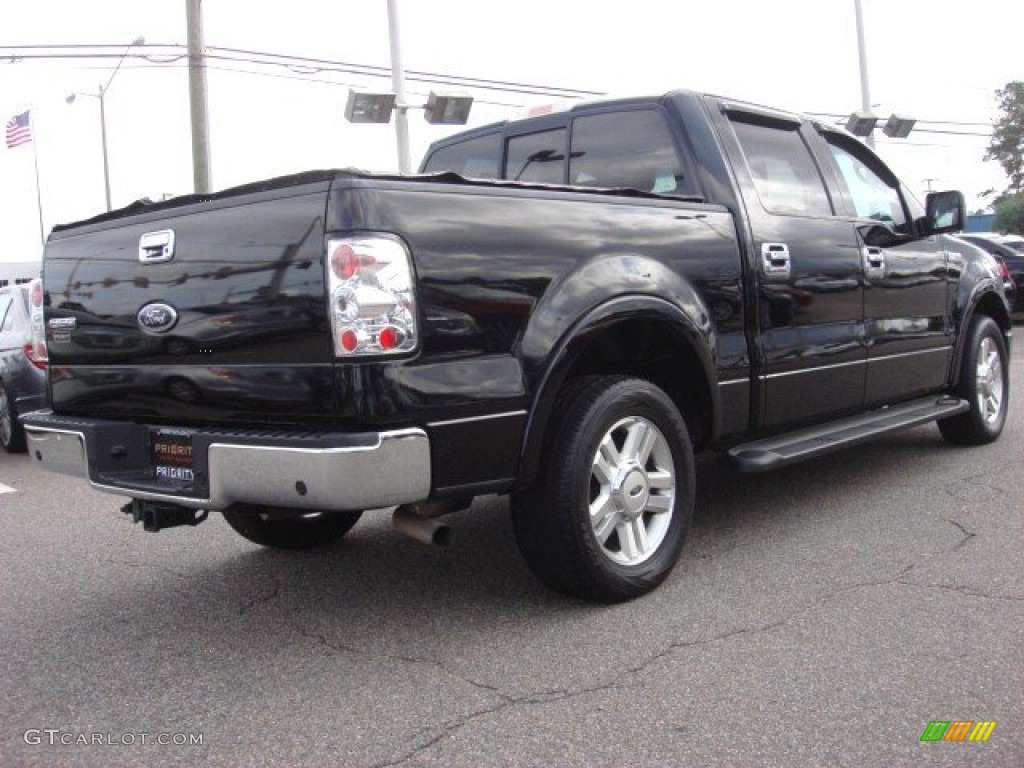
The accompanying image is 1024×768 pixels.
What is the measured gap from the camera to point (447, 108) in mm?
15570

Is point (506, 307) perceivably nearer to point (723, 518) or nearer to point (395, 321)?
point (395, 321)

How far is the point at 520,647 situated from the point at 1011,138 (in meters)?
68.4

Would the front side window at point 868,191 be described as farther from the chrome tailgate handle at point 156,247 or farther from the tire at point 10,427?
the tire at point 10,427

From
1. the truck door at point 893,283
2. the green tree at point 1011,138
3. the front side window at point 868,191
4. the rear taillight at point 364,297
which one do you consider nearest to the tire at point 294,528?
the rear taillight at point 364,297

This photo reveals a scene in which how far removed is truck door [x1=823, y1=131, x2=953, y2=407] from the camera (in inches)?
203

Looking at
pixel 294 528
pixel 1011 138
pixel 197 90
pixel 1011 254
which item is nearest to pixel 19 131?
pixel 197 90

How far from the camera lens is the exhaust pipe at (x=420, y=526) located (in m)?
3.42

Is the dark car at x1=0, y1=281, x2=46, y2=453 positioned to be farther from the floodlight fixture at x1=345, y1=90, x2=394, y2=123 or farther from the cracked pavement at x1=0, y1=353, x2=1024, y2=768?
the floodlight fixture at x1=345, y1=90, x2=394, y2=123

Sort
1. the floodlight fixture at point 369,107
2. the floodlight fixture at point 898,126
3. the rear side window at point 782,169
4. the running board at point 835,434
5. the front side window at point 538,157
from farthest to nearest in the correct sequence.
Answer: the floodlight fixture at point 898,126, the floodlight fixture at point 369,107, the front side window at point 538,157, the rear side window at point 782,169, the running board at point 835,434

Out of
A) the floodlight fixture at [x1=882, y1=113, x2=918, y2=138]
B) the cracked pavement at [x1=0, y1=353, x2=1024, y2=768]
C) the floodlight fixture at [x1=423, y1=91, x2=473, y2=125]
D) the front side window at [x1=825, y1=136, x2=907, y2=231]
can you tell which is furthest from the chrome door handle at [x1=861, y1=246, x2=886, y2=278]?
the floodlight fixture at [x1=882, y1=113, x2=918, y2=138]

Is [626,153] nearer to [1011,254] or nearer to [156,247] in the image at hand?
[156,247]

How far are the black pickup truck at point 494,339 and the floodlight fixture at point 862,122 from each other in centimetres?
1972

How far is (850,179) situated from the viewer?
5410mm

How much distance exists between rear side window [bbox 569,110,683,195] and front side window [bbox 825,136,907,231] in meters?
1.31
